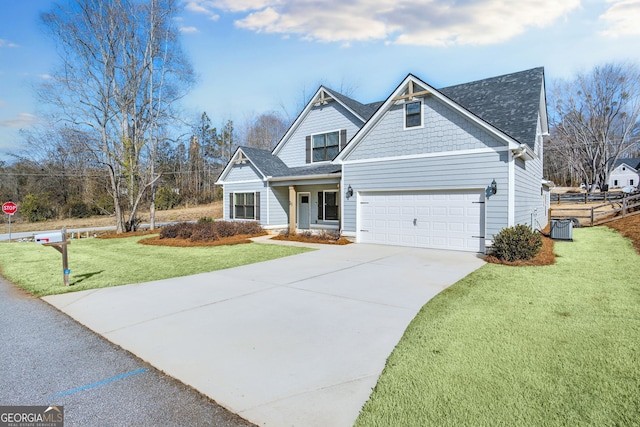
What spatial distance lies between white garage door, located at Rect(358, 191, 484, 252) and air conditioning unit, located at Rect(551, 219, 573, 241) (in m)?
4.15

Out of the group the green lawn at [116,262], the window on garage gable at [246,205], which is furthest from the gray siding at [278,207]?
the green lawn at [116,262]

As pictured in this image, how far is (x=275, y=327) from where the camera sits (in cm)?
462

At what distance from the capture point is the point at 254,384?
10.4 ft

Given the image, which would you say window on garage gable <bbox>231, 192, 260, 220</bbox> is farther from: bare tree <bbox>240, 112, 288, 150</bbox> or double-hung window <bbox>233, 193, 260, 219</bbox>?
bare tree <bbox>240, 112, 288, 150</bbox>

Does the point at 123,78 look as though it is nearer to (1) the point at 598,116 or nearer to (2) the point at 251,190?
(2) the point at 251,190

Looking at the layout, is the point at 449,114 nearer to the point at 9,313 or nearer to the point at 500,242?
the point at 500,242

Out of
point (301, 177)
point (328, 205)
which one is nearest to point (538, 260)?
point (301, 177)

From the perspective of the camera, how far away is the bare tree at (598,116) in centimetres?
3719

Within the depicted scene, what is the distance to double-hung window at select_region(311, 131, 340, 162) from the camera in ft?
55.9

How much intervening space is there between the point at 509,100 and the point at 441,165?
13.9ft

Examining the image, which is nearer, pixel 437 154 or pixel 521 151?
pixel 521 151

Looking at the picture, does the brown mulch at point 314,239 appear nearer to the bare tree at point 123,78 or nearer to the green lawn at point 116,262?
the green lawn at point 116,262

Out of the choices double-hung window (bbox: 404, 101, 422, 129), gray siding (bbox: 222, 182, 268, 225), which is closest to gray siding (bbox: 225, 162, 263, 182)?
gray siding (bbox: 222, 182, 268, 225)

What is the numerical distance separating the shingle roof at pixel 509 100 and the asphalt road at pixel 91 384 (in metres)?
10.8
